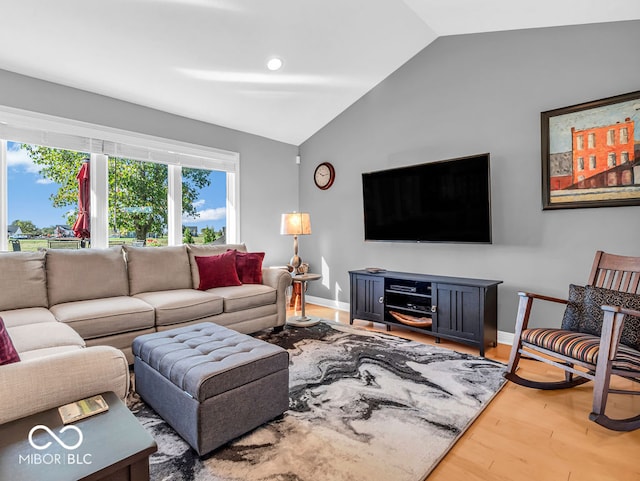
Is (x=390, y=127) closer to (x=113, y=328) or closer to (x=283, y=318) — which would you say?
(x=283, y=318)

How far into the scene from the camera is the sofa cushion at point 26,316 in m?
2.28

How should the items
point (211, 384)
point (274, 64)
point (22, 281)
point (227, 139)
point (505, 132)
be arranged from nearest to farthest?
point (211, 384) → point (22, 281) → point (505, 132) → point (274, 64) → point (227, 139)

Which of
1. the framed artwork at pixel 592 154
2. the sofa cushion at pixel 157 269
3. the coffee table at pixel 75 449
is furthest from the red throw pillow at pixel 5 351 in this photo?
the framed artwork at pixel 592 154

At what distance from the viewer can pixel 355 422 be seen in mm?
1989

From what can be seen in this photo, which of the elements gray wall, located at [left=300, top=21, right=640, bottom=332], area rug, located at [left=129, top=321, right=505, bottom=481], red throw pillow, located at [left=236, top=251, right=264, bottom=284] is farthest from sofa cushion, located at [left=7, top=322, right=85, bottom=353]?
gray wall, located at [left=300, top=21, right=640, bottom=332]

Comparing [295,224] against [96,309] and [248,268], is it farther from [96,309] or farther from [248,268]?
[96,309]

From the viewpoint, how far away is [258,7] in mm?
2842

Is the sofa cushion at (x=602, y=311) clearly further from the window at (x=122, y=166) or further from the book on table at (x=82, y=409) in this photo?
the window at (x=122, y=166)

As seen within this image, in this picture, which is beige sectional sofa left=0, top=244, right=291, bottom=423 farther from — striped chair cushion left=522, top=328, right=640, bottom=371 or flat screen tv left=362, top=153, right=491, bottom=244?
striped chair cushion left=522, top=328, right=640, bottom=371

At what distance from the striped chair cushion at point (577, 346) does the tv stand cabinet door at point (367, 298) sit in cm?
163

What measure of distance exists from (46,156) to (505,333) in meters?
4.75

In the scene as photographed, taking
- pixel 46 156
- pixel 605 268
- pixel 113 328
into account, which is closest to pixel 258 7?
pixel 46 156

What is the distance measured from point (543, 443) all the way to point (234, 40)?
3.70 meters

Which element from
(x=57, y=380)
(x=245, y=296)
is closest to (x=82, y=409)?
(x=57, y=380)
